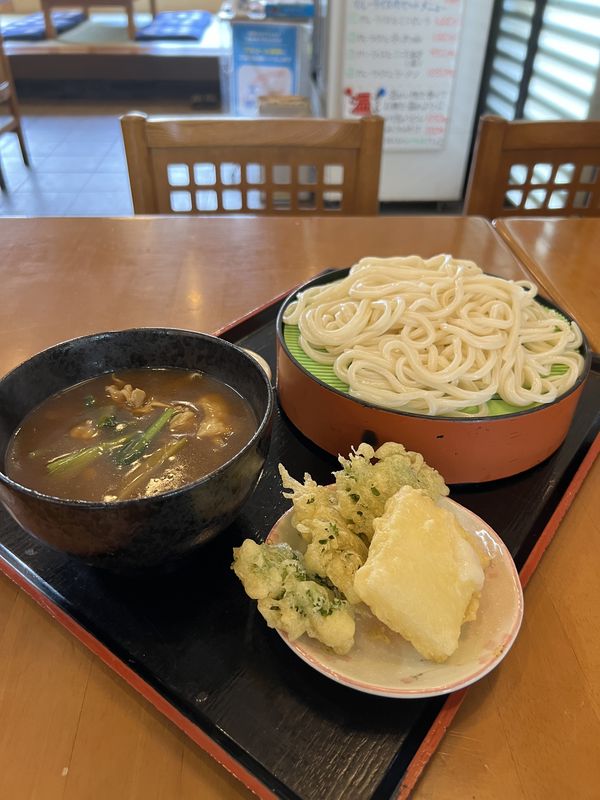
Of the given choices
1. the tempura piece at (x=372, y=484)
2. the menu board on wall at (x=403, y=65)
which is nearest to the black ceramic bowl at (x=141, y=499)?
the tempura piece at (x=372, y=484)

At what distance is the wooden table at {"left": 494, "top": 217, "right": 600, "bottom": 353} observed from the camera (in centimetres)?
142

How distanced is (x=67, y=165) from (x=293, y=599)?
579 cm

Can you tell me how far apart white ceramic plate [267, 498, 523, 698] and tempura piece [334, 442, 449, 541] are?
0.35 ft

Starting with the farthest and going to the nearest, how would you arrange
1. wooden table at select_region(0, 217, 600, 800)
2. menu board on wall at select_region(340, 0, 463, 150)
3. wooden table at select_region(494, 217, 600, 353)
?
1. menu board on wall at select_region(340, 0, 463, 150)
2. wooden table at select_region(494, 217, 600, 353)
3. wooden table at select_region(0, 217, 600, 800)

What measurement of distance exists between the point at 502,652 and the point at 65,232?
1.60 m

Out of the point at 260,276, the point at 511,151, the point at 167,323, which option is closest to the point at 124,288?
the point at 167,323

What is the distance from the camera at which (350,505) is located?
2.41 feet

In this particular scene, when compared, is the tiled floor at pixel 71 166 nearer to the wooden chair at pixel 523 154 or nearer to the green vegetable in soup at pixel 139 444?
the wooden chair at pixel 523 154

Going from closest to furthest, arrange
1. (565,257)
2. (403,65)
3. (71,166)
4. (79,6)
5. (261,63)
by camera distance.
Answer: (565,257) → (403,65) → (261,63) → (71,166) → (79,6)

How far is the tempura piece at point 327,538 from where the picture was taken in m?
0.66

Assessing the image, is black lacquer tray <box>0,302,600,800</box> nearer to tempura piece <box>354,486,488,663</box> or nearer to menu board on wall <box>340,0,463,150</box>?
tempura piece <box>354,486,488,663</box>

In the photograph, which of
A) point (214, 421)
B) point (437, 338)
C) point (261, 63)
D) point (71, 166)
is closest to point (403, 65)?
point (261, 63)

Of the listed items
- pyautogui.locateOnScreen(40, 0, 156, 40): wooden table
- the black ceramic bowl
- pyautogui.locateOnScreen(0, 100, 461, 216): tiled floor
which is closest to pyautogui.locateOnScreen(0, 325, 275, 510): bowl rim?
the black ceramic bowl

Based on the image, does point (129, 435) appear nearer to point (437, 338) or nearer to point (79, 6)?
point (437, 338)
